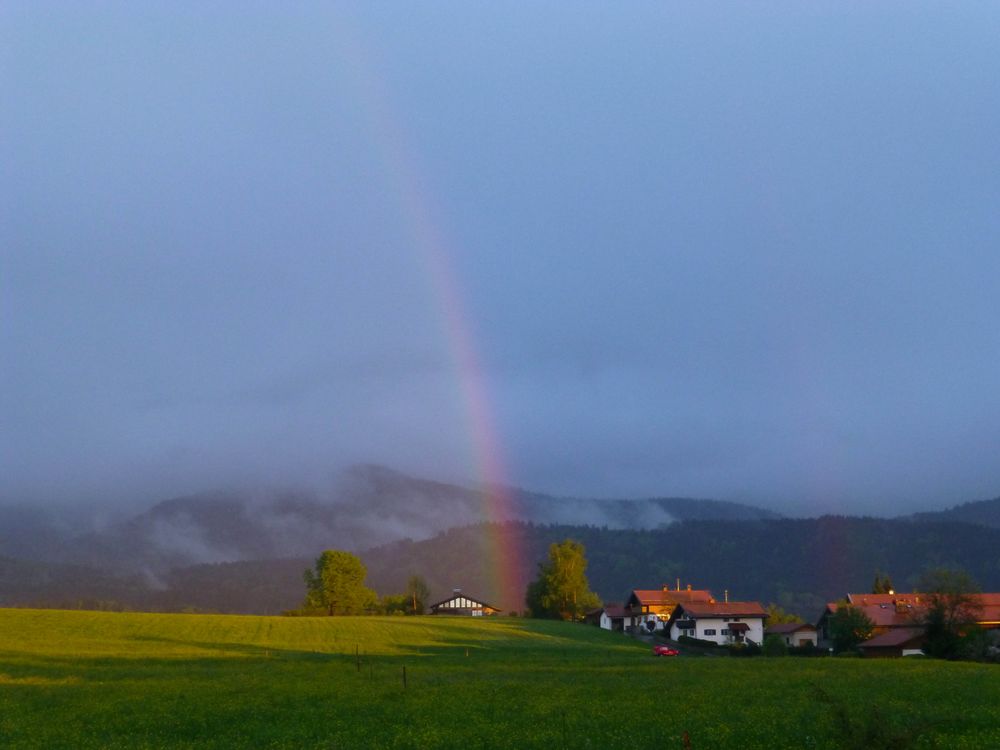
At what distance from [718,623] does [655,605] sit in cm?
2135

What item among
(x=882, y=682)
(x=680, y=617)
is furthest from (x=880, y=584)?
(x=882, y=682)

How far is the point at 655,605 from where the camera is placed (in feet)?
508

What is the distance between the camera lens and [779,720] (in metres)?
33.8

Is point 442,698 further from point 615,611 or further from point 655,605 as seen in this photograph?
point 615,611

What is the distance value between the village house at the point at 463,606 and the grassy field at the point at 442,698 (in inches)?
4190

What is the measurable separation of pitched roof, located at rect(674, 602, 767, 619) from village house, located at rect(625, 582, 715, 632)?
24.8 ft

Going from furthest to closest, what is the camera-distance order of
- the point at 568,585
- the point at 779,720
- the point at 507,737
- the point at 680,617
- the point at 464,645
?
the point at 568,585 < the point at 680,617 < the point at 464,645 < the point at 779,720 < the point at 507,737

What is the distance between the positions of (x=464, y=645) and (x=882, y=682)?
1941 inches

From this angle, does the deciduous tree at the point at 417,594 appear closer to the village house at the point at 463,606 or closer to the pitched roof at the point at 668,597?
the village house at the point at 463,606

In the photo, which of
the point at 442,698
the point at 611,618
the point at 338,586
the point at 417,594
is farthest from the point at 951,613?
the point at 417,594

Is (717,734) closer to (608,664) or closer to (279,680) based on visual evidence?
(279,680)

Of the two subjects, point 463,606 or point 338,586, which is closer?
point 338,586

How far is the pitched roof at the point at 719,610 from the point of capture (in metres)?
134

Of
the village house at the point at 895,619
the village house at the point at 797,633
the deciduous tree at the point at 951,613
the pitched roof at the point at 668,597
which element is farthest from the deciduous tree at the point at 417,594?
the deciduous tree at the point at 951,613
